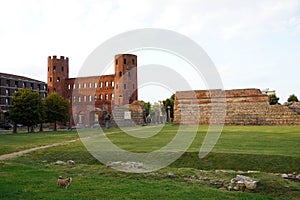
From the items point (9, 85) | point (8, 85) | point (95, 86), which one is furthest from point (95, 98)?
point (8, 85)

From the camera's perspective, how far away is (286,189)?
446 inches

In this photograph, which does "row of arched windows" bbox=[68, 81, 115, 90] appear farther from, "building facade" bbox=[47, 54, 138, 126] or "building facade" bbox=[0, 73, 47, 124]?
"building facade" bbox=[0, 73, 47, 124]

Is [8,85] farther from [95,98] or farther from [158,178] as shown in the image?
[158,178]

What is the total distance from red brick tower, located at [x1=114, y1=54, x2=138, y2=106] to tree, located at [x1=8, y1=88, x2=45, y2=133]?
32337mm

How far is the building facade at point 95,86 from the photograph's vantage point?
7731 centimetres

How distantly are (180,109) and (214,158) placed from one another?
112 ft

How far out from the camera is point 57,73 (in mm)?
82562

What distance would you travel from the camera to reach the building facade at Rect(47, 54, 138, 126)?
254ft

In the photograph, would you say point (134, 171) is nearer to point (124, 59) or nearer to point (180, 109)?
point (180, 109)

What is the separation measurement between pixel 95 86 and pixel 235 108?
141 feet

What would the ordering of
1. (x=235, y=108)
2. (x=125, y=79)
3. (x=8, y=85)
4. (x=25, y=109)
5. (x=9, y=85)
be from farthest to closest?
(x=9, y=85) → (x=8, y=85) → (x=125, y=79) → (x=235, y=108) → (x=25, y=109)

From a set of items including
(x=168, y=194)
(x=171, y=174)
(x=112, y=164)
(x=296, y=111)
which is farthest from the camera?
(x=296, y=111)

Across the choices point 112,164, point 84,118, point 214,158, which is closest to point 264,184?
point 214,158

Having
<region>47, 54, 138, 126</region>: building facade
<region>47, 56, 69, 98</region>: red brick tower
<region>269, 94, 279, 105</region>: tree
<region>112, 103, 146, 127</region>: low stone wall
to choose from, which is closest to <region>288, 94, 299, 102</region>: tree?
<region>269, 94, 279, 105</region>: tree
